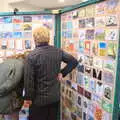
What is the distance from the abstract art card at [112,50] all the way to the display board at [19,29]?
1.07 m

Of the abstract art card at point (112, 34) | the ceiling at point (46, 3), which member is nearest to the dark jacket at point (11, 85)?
the abstract art card at point (112, 34)

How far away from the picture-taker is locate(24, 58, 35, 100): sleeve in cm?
198

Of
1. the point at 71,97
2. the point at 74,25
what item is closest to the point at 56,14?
the point at 74,25

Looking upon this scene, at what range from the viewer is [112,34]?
5.35 ft

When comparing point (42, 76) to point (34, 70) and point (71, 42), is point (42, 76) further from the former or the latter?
point (71, 42)

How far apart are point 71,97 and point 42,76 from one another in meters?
0.52

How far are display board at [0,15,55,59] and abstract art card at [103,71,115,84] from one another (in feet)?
3.52

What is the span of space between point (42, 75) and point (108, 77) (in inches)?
23.2

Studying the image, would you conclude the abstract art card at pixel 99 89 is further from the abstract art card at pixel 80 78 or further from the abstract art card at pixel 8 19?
the abstract art card at pixel 8 19

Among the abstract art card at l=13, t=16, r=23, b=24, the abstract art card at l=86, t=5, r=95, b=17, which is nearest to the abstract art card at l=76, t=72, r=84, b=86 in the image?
the abstract art card at l=86, t=5, r=95, b=17

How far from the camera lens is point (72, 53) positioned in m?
2.33

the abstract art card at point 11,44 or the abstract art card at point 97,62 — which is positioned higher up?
the abstract art card at point 11,44

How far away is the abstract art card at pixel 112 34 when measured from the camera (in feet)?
5.20

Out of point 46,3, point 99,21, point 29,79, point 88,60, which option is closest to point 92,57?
point 88,60
